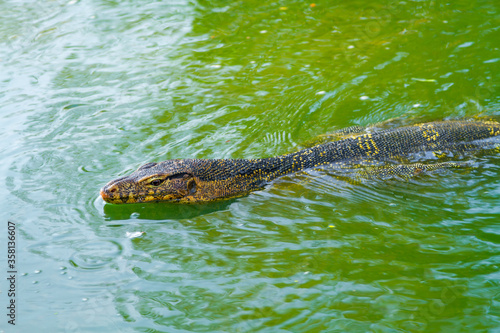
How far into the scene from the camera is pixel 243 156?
301 inches

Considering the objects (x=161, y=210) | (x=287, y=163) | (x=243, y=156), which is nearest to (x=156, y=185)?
(x=161, y=210)

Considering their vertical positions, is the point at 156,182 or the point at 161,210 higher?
the point at 156,182

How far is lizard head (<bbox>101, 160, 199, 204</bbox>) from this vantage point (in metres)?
6.49

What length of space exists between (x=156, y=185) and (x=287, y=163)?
1.85 meters

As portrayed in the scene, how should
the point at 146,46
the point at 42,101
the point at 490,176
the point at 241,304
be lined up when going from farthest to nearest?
1. the point at 146,46
2. the point at 42,101
3. the point at 490,176
4. the point at 241,304

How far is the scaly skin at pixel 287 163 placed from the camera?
6625 millimetres

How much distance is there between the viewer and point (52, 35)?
12477mm

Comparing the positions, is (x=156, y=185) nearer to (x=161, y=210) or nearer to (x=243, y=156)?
(x=161, y=210)

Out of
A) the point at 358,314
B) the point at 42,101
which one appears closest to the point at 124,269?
the point at 358,314

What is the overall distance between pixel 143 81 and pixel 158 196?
13.7 ft

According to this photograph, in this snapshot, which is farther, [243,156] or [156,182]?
[243,156]

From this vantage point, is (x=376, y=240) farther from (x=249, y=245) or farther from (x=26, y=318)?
(x=26, y=318)

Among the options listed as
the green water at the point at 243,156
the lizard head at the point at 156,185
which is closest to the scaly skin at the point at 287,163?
the lizard head at the point at 156,185

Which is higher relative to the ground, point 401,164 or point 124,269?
point 401,164
